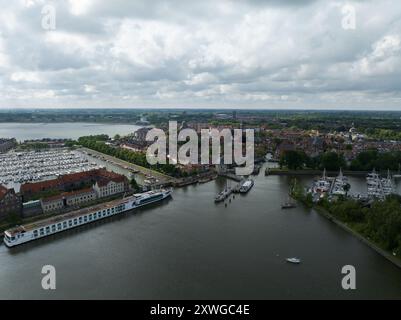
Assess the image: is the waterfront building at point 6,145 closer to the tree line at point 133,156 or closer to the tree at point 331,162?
the tree line at point 133,156

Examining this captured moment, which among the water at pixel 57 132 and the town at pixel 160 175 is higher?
the water at pixel 57 132

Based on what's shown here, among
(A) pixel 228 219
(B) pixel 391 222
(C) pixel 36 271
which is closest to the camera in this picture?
(C) pixel 36 271

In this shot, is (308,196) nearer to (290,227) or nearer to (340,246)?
(290,227)

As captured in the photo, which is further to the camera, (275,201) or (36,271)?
(275,201)

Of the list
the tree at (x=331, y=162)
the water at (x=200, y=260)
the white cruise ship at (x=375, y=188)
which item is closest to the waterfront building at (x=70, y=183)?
the water at (x=200, y=260)

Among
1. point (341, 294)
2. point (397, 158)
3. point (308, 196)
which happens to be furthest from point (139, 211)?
point (397, 158)

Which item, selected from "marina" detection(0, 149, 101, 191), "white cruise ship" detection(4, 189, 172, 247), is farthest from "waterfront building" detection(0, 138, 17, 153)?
"white cruise ship" detection(4, 189, 172, 247)

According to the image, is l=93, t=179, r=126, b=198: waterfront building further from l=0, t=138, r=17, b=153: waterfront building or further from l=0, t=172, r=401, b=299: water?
l=0, t=138, r=17, b=153: waterfront building
